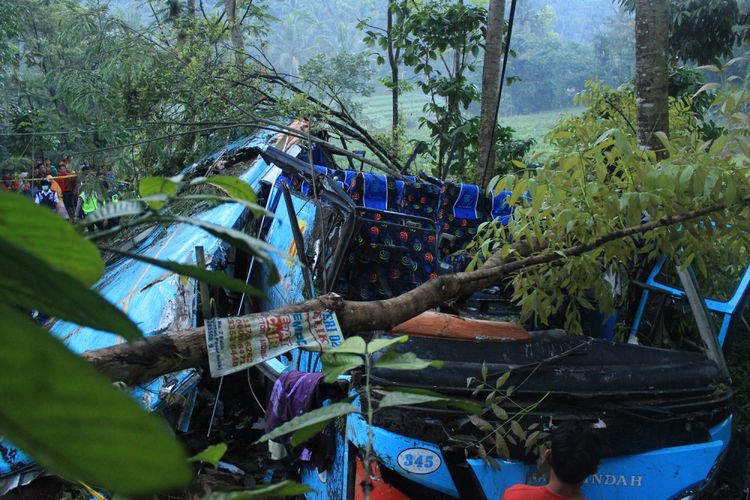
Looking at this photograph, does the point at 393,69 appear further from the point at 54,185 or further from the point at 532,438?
the point at 532,438

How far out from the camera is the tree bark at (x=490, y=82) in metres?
6.37

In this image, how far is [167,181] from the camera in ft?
2.64

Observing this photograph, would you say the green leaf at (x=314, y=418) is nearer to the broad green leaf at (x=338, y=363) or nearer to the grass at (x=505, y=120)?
the broad green leaf at (x=338, y=363)

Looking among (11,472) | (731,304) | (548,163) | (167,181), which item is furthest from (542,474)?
(11,472)

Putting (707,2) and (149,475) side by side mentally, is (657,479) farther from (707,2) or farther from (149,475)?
(707,2)

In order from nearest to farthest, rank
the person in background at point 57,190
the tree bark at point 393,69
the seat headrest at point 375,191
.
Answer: the seat headrest at point 375,191 → the tree bark at point 393,69 → the person in background at point 57,190

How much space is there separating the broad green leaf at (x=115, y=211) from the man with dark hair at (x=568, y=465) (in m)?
1.91

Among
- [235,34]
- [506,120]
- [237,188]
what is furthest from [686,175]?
[506,120]

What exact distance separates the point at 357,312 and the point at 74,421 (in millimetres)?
1832

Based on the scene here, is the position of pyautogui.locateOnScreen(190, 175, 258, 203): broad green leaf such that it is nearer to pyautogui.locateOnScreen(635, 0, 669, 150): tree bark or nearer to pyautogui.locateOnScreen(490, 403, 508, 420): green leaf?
pyautogui.locateOnScreen(490, 403, 508, 420): green leaf

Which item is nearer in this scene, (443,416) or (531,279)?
(443,416)

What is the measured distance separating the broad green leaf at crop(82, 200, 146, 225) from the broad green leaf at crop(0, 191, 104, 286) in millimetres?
199

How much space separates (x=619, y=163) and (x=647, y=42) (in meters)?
1.38

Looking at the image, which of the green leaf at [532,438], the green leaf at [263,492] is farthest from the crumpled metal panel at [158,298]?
the green leaf at [263,492]
